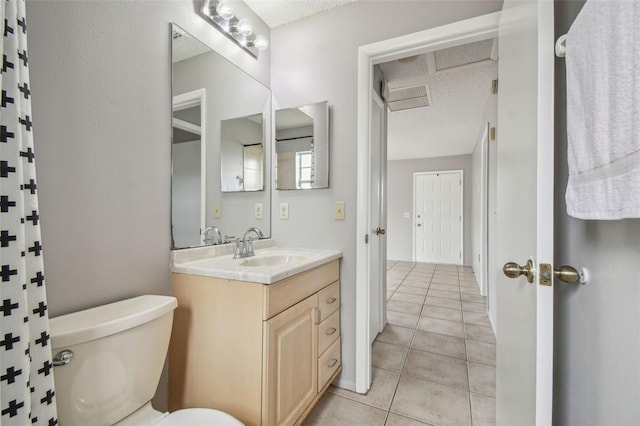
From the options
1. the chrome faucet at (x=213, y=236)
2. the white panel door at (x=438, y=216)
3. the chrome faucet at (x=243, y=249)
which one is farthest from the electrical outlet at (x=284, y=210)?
the white panel door at (x=438, y=216)

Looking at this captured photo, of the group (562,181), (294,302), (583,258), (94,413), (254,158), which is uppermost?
(254,158)

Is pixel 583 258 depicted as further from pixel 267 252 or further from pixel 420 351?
pixel 420 351

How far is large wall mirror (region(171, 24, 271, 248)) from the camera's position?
4.42 ft

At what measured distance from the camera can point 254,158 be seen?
1.90 m

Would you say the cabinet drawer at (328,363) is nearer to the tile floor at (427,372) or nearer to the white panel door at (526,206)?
the tile floor at (427,372)

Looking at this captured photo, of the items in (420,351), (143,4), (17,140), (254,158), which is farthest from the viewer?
(420,351)

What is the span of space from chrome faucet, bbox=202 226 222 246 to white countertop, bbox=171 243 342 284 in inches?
3.5

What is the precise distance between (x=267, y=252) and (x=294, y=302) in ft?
1.84

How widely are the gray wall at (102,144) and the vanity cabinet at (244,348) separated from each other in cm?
17

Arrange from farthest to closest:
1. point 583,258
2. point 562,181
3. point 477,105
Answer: point 477,105, point 562,181, point 583,258

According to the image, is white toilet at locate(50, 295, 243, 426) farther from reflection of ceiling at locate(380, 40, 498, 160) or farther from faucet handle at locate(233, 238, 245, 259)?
reflection of ceiling at locate(380, 40, 498, 160)

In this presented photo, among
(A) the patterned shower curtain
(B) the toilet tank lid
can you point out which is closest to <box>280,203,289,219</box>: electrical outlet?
(B) the toilet tank lid

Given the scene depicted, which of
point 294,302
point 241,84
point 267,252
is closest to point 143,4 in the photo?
point 241,84

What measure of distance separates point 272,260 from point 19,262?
1149mm
